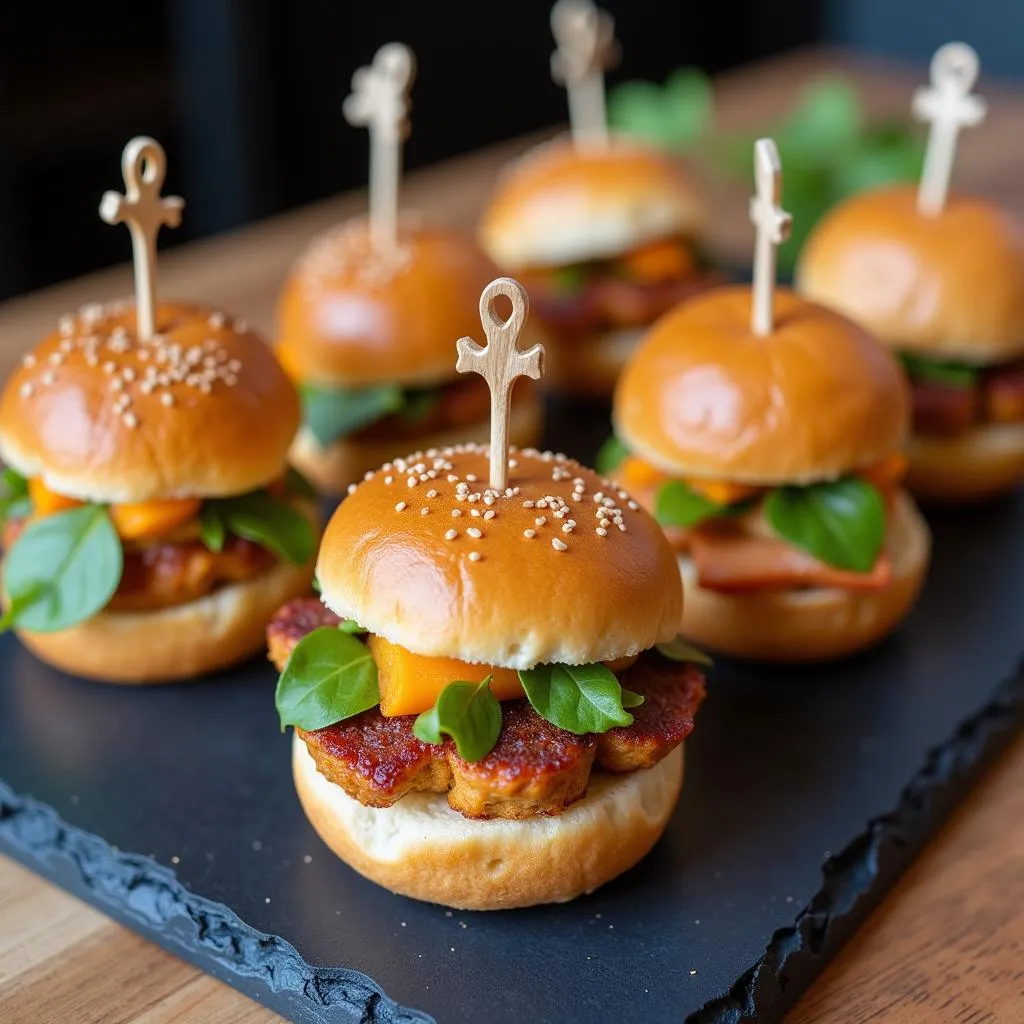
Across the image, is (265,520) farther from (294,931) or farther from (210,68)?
(210,68)

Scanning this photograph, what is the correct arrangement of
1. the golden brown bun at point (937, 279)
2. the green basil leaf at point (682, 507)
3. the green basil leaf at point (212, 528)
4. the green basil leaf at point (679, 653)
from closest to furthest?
the green basil leaf at point (679, 653) < the green basil leaf at point (212, 528) < the green basil leaf at point (682, 507) < the golden brown bun at point (937, 279)

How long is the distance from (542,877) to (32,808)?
1049 mm

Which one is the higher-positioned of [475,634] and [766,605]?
[475,634]

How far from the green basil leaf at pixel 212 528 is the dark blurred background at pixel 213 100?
13.4 feet

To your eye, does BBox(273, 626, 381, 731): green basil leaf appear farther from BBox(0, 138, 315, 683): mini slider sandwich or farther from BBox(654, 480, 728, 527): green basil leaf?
BBox(654, 480, 728, 527): green basil leaf

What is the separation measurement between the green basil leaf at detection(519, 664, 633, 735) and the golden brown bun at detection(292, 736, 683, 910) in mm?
186

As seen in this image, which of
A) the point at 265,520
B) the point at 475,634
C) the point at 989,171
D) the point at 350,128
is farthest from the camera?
the point at 350,128

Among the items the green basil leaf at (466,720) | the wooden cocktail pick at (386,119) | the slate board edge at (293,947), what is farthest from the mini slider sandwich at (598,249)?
the green basil leaf at (466,720)

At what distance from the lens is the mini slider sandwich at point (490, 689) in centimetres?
237

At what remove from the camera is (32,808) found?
110 inches

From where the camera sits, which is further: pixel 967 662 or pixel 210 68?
pixel 210 68

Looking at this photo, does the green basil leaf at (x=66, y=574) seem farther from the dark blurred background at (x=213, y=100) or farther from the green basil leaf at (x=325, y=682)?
the dark blurred background at (x=213, y=100)

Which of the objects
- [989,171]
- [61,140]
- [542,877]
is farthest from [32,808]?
[989,171]

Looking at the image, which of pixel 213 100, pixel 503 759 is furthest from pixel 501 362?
pixel 213 100
